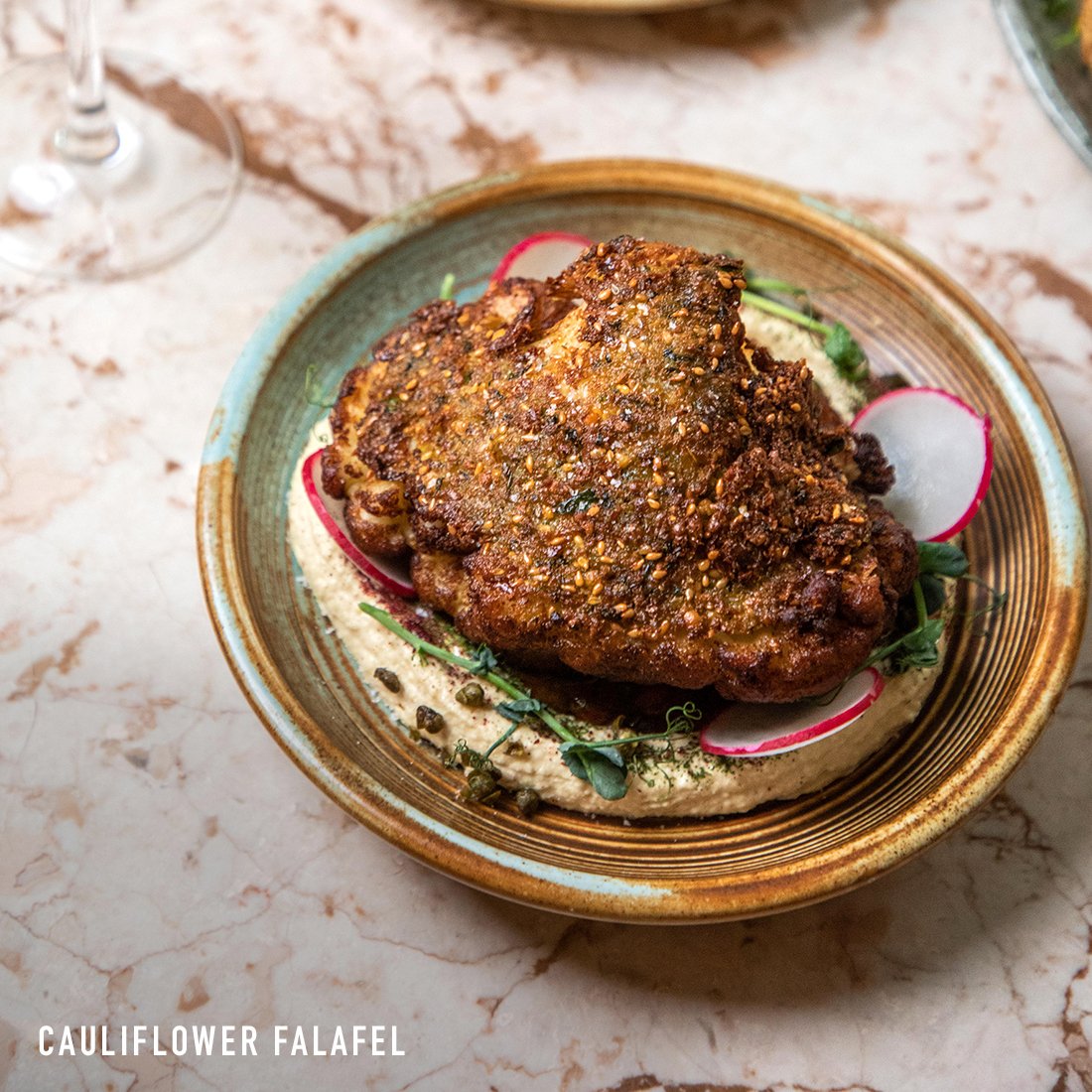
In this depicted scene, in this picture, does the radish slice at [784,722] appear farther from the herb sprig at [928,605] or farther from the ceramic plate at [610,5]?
the ceramic plate at [610,5]

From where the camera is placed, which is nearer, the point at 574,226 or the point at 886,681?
the point at 886,681

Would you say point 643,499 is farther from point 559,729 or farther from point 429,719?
point 429,719

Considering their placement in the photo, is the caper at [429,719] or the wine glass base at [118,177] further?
the wine glass base at [118,177]

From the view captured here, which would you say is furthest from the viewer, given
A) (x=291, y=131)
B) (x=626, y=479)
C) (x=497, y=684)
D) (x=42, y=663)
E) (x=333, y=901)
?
(x=291, y=131)

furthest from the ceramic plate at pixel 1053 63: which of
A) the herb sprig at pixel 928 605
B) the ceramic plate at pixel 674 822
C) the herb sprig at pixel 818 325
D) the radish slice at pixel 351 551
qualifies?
the radish slice at pixel 351 551

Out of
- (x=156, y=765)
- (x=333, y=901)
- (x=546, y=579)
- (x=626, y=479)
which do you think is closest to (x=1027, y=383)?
(x=626, y=479)

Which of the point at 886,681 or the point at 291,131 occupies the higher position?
the point at 291,131

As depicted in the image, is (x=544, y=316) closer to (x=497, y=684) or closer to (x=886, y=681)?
(x=497, y=684)
